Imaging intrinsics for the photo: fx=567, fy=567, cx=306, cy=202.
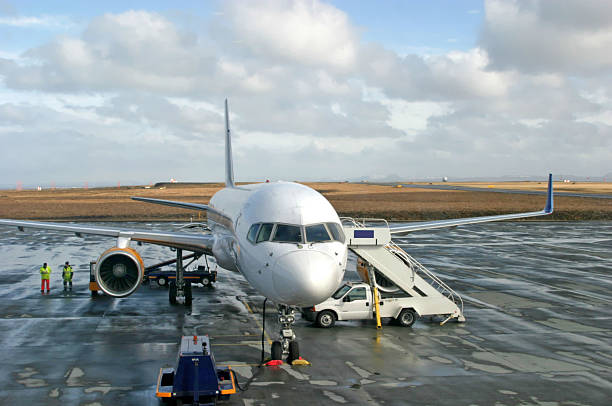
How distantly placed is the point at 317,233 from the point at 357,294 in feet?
25.4

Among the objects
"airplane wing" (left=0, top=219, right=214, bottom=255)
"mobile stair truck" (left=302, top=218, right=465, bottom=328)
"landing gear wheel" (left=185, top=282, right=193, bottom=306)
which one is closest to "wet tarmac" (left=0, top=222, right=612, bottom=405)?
"landing gear wheel" (left=185, top=282, right=193, bottom=306)

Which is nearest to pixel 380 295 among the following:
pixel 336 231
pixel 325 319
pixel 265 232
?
pixel 325 319

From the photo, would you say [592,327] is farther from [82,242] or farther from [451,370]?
[82,242]

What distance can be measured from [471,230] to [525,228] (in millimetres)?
6197

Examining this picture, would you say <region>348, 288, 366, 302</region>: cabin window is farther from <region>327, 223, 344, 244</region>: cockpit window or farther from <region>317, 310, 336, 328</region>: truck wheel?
<region>327, 223, 344, 244</region>: cockpit window

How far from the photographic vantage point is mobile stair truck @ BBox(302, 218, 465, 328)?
2181 cm

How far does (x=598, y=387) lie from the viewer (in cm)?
1508

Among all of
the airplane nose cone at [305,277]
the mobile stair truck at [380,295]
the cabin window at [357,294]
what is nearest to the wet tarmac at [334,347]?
the mobile stair truck at [380,295]

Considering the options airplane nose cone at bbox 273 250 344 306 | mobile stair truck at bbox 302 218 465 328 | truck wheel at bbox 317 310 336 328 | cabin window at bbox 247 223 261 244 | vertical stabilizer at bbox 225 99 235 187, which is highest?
vertical stabilizer at bbox 225 99 235 187

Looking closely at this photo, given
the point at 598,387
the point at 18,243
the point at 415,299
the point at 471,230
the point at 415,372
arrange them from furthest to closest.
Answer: the point at 471,230, the point at 18,243, the point at 415,299, the point at 415,372, the point at 598,387

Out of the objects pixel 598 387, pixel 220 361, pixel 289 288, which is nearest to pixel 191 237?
pixel 220 361

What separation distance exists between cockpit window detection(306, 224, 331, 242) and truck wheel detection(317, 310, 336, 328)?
279 inches

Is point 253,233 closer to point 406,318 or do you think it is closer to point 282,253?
point 282,253

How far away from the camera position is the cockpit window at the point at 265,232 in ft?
50.1
